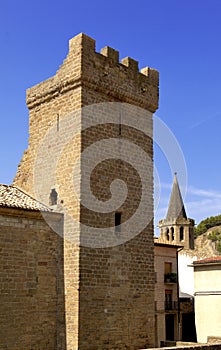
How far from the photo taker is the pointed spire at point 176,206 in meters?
45.2

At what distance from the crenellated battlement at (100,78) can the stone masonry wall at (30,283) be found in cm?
393

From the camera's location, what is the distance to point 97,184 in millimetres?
12914

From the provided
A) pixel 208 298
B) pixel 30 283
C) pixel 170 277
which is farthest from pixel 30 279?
pixel 170 277

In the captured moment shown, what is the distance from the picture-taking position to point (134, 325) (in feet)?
42.9

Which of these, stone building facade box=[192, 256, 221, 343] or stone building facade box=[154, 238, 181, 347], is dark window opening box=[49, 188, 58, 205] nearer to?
stone building facade box=[192, 256, 221, 343]

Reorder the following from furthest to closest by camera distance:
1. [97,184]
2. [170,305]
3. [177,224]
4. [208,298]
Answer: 1. [177,224]
2. [170,305]
3. [208,298]
4. [97,184]

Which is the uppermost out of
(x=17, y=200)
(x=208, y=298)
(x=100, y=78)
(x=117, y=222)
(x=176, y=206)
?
(x=100, y=78)

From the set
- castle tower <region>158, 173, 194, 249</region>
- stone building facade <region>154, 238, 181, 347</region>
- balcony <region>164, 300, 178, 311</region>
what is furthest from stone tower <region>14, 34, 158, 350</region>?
castle tower <region>158, 173, 194, 249</region>

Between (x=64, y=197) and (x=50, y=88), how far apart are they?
3625 millimetres

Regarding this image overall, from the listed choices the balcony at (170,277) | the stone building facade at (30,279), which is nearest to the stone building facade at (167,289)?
the balcony at (170,277)

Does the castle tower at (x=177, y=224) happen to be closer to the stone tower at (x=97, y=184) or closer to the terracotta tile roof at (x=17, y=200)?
the stone tower at (x=97, y=184)

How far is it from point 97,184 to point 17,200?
2.29 m

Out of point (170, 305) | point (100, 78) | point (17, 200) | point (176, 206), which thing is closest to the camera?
point (17, 200)

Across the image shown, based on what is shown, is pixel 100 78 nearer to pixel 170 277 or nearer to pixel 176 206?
pixel 170 277
